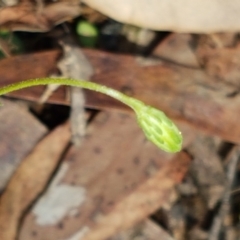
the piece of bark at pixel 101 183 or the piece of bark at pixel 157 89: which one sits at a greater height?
the piece of bark at pixel 157 89

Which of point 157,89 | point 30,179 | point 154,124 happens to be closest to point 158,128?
point 154,124

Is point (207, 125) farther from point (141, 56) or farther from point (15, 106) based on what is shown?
point (15, 106)

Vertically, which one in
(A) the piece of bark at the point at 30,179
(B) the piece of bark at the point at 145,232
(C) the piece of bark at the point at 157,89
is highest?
(C) the piece of bark at the point at 157,89

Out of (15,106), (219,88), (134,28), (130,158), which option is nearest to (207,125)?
(219,88)

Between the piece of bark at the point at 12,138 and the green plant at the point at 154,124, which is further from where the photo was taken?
the piece of bark at the point at 12,138

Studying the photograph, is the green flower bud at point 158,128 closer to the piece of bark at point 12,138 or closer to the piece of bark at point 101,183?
the piece of bark at point 101,183

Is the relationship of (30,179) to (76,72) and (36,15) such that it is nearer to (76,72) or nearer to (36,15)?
(76,72)

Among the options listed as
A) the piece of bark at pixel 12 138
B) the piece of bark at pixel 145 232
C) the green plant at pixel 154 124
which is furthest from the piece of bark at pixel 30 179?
the green plant at pixel 154 124

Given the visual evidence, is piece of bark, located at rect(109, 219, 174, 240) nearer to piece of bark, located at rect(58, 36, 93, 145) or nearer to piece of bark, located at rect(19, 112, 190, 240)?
piece of bark, located at rect(19, 112, 190, 240)
